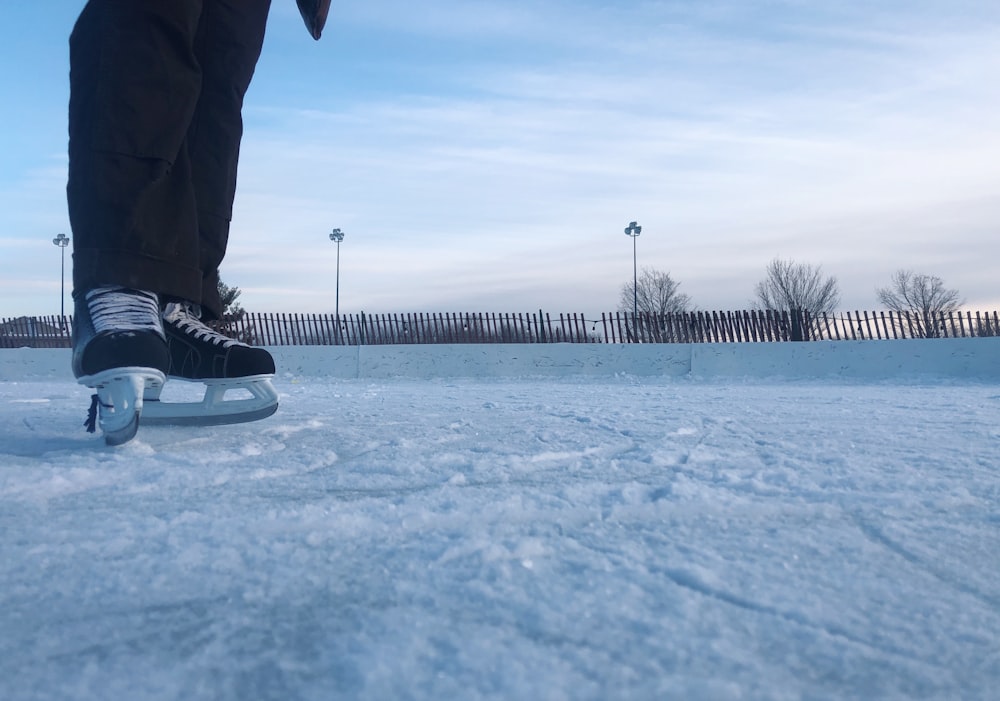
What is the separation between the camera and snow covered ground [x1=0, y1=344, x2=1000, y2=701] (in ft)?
1.49

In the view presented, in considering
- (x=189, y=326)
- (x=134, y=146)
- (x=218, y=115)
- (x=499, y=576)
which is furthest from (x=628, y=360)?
(x=499, y=576)

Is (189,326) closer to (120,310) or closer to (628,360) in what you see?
(120,310)

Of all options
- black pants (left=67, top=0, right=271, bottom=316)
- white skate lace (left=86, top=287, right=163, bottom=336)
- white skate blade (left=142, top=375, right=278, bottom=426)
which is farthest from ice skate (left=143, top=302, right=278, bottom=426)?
white skate lace (left=86, top=287, right=163, bottom=336)

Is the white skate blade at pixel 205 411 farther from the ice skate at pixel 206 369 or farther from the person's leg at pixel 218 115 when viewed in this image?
the person's leg at pixel 218 115

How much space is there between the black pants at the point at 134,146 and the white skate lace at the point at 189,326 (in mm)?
90

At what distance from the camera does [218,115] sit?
1.73 metres

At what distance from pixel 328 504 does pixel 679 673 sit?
1.73ft

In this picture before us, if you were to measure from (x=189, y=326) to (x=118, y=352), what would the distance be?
35cm

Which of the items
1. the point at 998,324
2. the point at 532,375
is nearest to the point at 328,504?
the point at 532,375

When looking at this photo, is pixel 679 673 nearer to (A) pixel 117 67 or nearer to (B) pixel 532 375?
(A) pixel 117 67

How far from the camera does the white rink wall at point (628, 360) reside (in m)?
8.66

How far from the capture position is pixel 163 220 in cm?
140

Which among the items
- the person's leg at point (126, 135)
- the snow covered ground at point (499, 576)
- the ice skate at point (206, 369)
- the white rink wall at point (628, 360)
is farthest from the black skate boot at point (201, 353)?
the white rink wall at point (628, 360)

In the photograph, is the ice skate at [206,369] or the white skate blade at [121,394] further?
the ice skate at [206,369]
